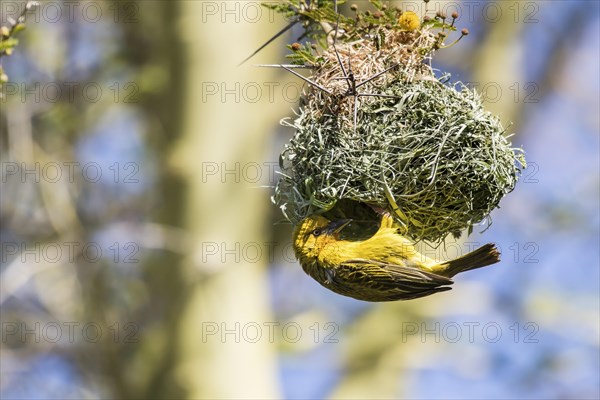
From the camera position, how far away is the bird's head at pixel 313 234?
3338 millimetres

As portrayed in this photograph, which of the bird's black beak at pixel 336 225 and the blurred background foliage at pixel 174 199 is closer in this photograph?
the bird's black beak at pixel 336 225

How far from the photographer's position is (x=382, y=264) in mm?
3195

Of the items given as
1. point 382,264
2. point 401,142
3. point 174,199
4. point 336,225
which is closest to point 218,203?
point 174,199

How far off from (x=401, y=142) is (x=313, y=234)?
49 centimetres

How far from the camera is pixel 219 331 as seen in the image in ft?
25.5

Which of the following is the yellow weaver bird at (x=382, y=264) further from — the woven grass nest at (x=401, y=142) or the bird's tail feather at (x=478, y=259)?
the woven grass nest at (x=401, y=142)

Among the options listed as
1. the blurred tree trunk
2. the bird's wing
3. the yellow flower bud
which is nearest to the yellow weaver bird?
the bird's wing

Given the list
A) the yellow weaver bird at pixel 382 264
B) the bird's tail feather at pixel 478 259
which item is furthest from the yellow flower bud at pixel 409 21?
the bird's tail feather at pixel 478 259

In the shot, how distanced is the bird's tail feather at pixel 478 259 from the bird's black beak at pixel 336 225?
1.48 ft

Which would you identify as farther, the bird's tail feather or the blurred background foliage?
the blurred background foliage

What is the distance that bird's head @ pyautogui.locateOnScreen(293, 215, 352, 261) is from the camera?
11.0 feet
